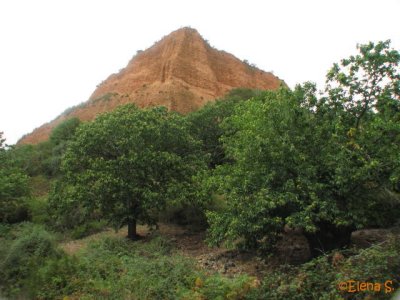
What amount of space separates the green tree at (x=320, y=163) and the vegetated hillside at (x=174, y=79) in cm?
2646

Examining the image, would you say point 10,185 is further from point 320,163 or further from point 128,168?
point 320,163

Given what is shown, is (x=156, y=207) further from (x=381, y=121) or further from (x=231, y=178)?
(x=381, y=121)

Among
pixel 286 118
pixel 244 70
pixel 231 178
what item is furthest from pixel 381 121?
pixel 244 70

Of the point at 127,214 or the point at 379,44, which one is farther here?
the point at 127,214

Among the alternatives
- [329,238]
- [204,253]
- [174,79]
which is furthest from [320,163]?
[174,79]

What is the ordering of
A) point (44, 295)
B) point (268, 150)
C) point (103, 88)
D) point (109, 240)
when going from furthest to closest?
1. point (103, 88)
2. point (109, 240)
3. point (268, 150)
4. point (44, 295)

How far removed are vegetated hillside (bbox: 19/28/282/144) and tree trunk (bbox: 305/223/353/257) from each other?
2791 centimetres

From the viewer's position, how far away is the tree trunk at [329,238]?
1398cm

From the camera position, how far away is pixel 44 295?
11.2 m

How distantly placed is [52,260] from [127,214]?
6544 millimetres

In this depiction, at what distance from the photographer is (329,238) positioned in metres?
14.3

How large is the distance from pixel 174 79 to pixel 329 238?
114ft

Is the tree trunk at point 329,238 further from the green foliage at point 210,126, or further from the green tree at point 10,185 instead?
the green tree at point 10,185

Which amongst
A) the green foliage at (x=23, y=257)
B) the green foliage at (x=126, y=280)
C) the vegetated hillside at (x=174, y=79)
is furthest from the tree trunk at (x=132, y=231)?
the vegetated hillside at (x=174, y=79)
